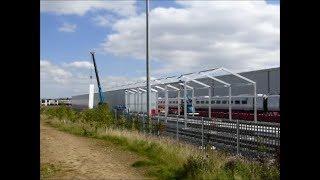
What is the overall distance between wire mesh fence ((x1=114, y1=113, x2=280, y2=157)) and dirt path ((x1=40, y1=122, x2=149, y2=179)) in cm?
277

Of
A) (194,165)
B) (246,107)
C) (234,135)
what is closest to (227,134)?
(234,135)

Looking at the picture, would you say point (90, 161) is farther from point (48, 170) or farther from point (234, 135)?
point (234, 135)

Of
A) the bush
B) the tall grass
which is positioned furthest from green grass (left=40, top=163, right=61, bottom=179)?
the bush

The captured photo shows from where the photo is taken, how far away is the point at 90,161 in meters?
13.9

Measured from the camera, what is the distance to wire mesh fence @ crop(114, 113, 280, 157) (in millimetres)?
11359

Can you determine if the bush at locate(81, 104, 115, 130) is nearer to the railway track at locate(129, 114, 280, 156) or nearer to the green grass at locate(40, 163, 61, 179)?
the railway track at locate(129, 114, 280, 156)

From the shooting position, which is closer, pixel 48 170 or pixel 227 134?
pixel 48 170

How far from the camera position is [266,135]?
37.8ft

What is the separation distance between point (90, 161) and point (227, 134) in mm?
4445

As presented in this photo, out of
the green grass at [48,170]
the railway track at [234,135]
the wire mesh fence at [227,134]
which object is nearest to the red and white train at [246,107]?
the wire mesh fence at [227,134]

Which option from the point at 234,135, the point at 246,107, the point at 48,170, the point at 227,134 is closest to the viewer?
the point at 48,170
